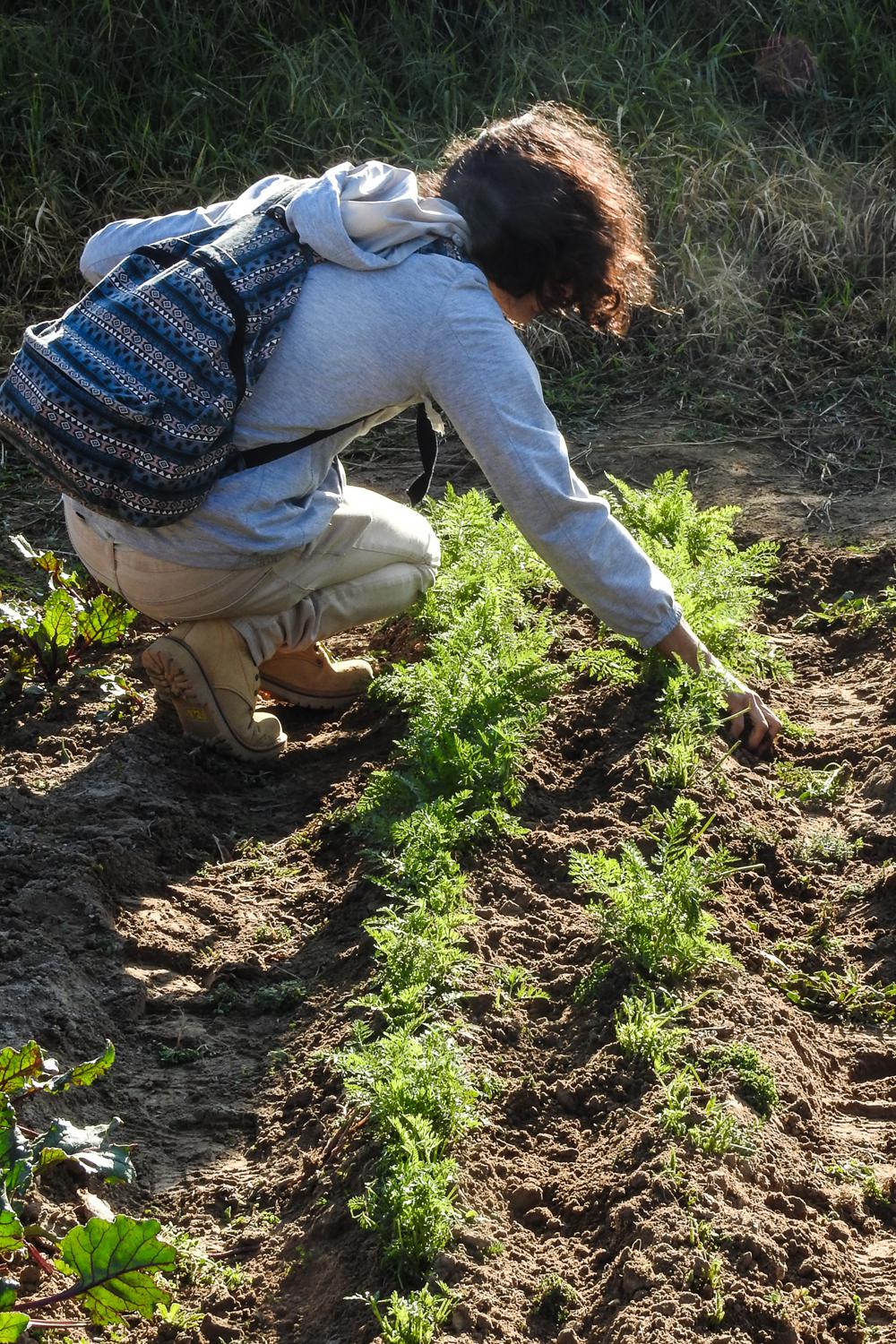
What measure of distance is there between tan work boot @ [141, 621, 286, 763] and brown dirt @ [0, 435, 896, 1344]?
0.10 meters

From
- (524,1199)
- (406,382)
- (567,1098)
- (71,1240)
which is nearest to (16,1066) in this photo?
(71,1240)

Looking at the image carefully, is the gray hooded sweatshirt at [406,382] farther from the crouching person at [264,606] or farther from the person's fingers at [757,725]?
the person's fingers at [757,725]

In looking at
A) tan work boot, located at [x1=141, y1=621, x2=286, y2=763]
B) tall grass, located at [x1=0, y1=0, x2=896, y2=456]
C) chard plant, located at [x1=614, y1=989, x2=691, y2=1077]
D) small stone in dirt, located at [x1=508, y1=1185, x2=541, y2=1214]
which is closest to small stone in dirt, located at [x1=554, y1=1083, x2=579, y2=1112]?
chard plant, located at [x1=614, y1=989, x2=691, y2=1077]

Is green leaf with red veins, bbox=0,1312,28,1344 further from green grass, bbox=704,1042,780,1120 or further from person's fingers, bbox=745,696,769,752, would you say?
person's fingers, bbox=745,696,769,752

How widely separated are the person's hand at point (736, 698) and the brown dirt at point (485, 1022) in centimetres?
11

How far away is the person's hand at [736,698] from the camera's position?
3707 millimetres

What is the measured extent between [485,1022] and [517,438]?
1.30 metres

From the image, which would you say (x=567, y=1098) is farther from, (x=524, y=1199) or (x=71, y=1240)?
(x=71, y=1240)

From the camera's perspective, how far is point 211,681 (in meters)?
3.89

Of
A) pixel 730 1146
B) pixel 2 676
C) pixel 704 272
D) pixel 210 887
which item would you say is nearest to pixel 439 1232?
pixel 730 1146

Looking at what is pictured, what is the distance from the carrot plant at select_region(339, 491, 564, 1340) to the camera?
2375 millimetres

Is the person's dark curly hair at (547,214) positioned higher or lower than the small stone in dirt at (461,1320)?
higher

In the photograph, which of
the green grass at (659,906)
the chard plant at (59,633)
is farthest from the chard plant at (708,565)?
the chard plant at (59,633)

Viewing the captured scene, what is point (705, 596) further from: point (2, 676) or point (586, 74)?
point (586, 74)
